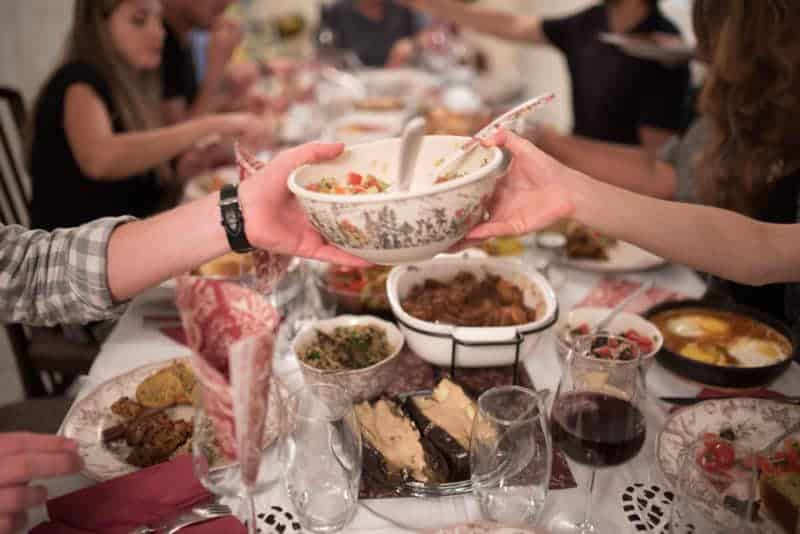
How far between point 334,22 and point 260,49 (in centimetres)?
63

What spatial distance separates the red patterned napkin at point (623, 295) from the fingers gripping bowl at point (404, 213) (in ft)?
2.16

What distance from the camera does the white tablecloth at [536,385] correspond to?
0.96 m

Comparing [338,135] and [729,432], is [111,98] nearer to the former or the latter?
[338,135]

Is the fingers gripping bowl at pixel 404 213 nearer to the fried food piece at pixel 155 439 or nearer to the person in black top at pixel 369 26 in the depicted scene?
the fried food piece at pixel 155 439

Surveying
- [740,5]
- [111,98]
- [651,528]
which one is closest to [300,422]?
[651,528]

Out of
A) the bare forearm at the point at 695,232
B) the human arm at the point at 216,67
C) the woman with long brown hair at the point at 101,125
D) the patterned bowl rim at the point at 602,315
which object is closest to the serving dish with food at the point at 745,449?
the patterned bowl rim at the point at 602,315

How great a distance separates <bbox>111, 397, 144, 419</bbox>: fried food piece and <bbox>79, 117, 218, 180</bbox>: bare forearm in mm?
1287

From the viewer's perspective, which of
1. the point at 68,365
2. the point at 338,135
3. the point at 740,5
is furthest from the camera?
the point at 338,135

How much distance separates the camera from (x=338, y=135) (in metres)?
2.81

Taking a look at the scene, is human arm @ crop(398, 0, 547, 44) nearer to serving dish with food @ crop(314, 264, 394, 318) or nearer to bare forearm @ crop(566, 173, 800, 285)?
serving dish with food @ crop(314, 264, 394, 318)

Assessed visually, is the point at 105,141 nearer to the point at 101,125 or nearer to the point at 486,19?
the point at 101,125

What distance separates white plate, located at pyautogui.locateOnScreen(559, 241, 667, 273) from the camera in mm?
1709

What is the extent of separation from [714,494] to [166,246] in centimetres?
94

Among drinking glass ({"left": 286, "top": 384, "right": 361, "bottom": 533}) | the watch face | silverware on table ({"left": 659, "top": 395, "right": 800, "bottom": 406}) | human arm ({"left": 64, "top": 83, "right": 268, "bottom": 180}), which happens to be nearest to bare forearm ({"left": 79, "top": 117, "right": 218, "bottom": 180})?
human arm ({"left": 64, "top": 83, "right": 268, "bottom": 180})
